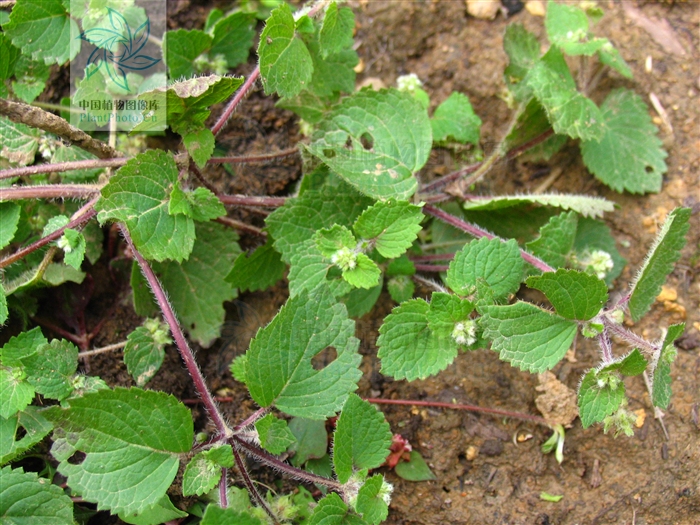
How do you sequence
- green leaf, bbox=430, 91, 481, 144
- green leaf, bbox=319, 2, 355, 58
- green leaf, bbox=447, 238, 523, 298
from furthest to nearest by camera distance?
green leaf, bbox=430, 91, 481, 144
green leaf, bbox=319, 2, 355, 58
green leaf, bbox=447, 238, 523, 298

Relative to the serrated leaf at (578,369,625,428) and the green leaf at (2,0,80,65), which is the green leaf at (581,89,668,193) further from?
the green leaf at (2,0,80,65)

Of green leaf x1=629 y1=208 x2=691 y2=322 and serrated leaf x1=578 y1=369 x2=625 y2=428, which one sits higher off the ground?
green leaf x1=629 y1=208 x2=691 y2=322

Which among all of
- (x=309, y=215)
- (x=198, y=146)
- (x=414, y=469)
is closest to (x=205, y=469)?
(x=414, y=469)

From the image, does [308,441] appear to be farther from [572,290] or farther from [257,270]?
[572,290]

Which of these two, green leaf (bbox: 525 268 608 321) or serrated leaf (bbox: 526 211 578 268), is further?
serrated leaf (bbox: 526 211 578 268)

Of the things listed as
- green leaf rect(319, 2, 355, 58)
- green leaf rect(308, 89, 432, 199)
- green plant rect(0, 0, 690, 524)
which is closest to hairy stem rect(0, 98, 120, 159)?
green plant rect(0, 0, 690, 524)

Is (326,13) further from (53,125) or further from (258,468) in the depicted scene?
(258,468)

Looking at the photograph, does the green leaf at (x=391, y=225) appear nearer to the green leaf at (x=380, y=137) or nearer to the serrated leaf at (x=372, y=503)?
the green leaf at (x=380, y=137)

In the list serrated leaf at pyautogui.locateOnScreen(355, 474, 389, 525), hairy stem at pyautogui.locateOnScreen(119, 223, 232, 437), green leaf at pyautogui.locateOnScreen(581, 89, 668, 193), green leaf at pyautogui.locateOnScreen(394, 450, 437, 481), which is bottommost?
Answer: green leaf at pyautogui.locateOnScreen(394, 450, 437, 481)
